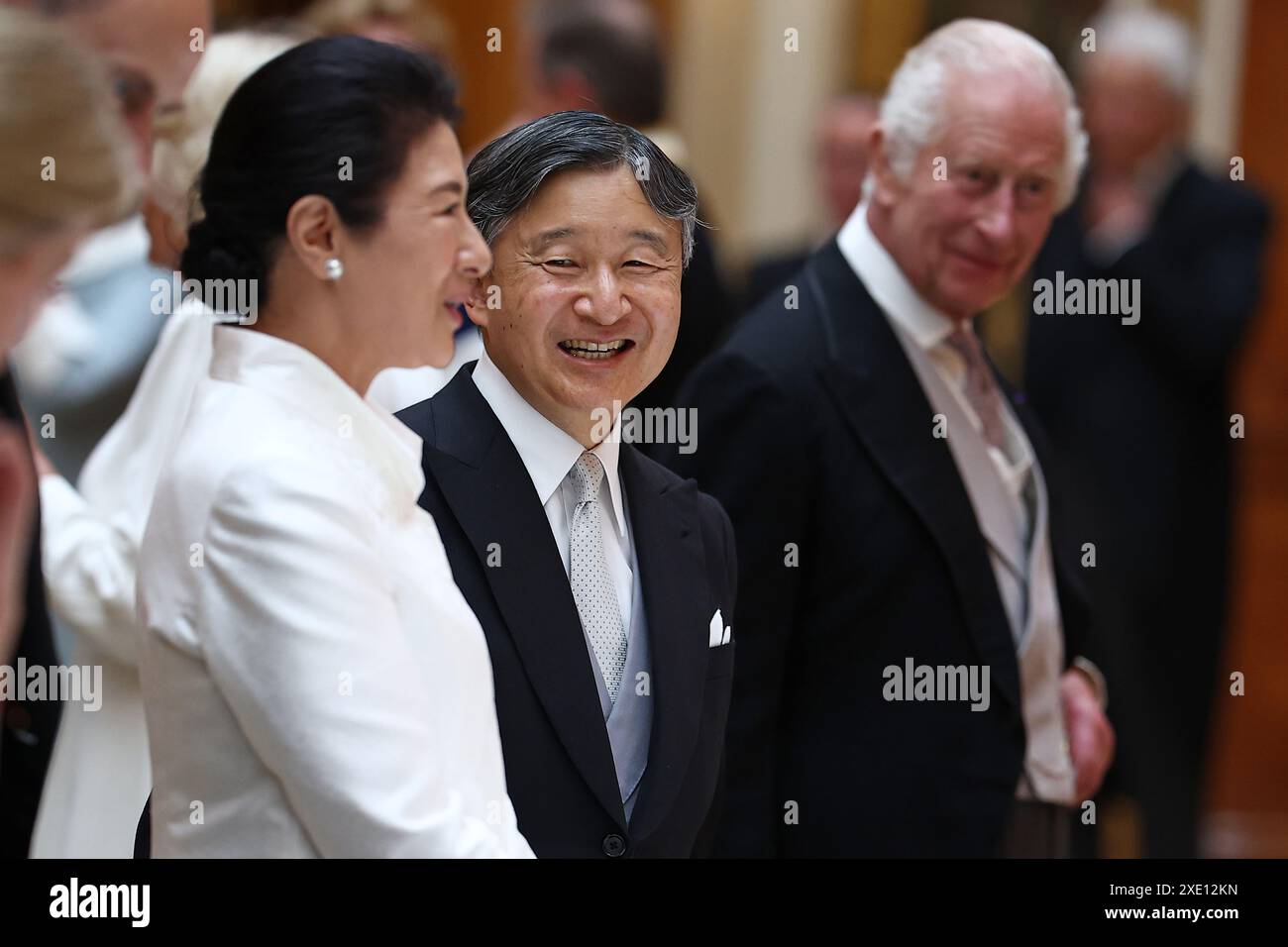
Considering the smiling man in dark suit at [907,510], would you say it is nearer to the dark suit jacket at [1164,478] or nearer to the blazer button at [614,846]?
the blazer button at [614,846]

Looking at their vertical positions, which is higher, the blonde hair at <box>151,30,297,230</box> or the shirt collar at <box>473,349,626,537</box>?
the blonde hair at <box>151,30,297,230</box>

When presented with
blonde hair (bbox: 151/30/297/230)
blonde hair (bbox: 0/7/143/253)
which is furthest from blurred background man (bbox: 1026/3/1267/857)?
blonde hair (bbox: 0/7/143/253)

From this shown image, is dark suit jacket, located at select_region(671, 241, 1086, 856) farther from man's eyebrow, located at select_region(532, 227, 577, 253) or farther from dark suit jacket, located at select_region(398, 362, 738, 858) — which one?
man's eyebrow, located at select_region(532, 227, 577, 253)

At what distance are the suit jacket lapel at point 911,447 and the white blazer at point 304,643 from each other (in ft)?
3.11

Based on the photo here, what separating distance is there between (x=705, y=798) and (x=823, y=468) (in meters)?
0.69

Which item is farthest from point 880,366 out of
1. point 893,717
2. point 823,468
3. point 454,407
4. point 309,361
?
point 309,361

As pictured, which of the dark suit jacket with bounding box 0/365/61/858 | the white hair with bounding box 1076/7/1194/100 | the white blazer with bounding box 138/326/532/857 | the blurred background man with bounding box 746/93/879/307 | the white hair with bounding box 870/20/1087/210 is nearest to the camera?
the white blazer with bounding box 138/326/532/857

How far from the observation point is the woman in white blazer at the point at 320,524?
1845 millimetres

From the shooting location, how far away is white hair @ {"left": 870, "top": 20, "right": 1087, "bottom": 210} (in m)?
2.85

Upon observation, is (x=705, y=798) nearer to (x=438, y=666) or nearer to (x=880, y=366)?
(x=438, y=666)

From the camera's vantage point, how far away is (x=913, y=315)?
288cm

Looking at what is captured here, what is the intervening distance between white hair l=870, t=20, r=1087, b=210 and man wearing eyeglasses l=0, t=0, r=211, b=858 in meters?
1.00
